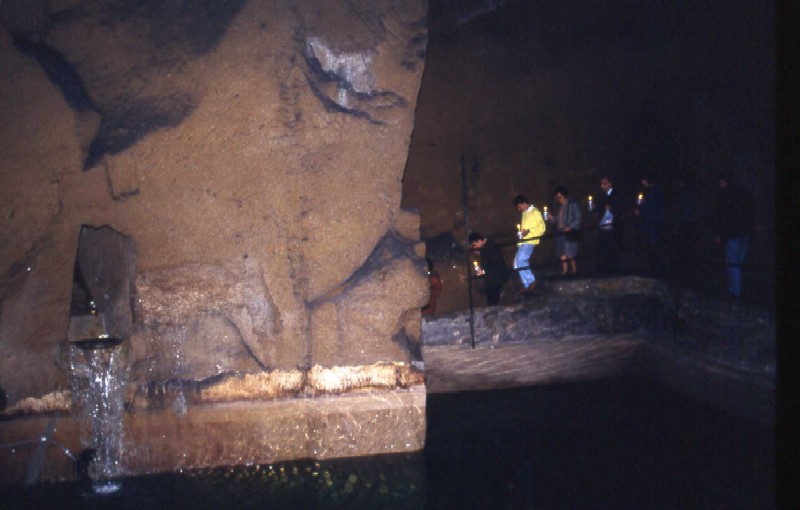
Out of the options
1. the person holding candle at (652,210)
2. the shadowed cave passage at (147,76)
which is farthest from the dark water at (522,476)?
the person holding candle at (652,210)

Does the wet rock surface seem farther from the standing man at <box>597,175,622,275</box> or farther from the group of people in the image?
the standing man at <box>597,175,622,275</box>

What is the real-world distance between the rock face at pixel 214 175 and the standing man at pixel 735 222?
11.3 feet

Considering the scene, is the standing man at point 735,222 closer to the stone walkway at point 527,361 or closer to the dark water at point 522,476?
the stone walkway at point 527,361

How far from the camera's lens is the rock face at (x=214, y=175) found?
3.57m

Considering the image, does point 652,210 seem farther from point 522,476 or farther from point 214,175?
point 214,175

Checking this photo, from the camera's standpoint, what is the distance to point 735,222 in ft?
18.7

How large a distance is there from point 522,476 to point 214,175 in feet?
8.84

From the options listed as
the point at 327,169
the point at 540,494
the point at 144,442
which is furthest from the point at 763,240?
the point at 144,442

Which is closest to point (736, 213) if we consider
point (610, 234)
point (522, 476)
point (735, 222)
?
point (735, 222)

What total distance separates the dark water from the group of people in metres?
1.76

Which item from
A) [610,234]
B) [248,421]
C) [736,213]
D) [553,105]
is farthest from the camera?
[553,105]

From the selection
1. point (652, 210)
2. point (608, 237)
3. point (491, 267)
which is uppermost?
point (652, 210)

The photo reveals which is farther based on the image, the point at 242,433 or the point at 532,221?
the point at 532,221

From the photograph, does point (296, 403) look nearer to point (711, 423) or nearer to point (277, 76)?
point (277, 76)
